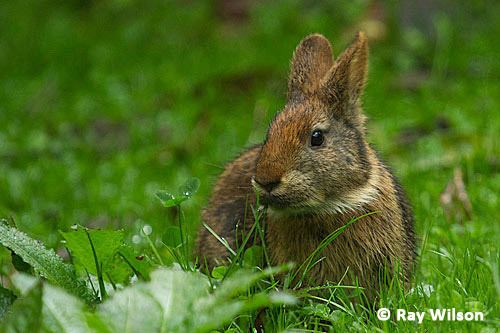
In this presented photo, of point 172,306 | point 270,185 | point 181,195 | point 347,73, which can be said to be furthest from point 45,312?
point 347,73

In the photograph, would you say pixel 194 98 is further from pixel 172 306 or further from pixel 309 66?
pixel 172 306

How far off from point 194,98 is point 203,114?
650 millimetres

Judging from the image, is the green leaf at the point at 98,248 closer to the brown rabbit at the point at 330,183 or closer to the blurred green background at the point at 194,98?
the blurred green background at the point at 194,98

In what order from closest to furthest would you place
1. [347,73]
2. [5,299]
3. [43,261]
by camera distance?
[5,299], [43,261], [347,73]

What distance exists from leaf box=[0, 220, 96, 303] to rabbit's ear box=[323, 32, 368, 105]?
1.42 m

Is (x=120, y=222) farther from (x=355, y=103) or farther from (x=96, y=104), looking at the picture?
(x=96, y=104)

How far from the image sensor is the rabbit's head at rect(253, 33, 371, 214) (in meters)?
3.76

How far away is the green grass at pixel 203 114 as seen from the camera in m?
4.67

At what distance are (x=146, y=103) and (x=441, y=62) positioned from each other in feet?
10.5

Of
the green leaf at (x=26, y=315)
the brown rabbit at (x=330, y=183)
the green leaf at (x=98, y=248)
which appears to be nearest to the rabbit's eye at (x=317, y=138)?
the brown rabbit at (x=330, y=183)

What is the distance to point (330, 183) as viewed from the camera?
3.89 metres

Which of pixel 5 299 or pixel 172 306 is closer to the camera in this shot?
pixel 172 306

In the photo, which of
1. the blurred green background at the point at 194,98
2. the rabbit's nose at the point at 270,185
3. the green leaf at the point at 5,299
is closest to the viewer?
the green leaf at the point at 5,299

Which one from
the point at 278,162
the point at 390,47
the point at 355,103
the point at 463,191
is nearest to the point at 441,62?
the point at 390,47
